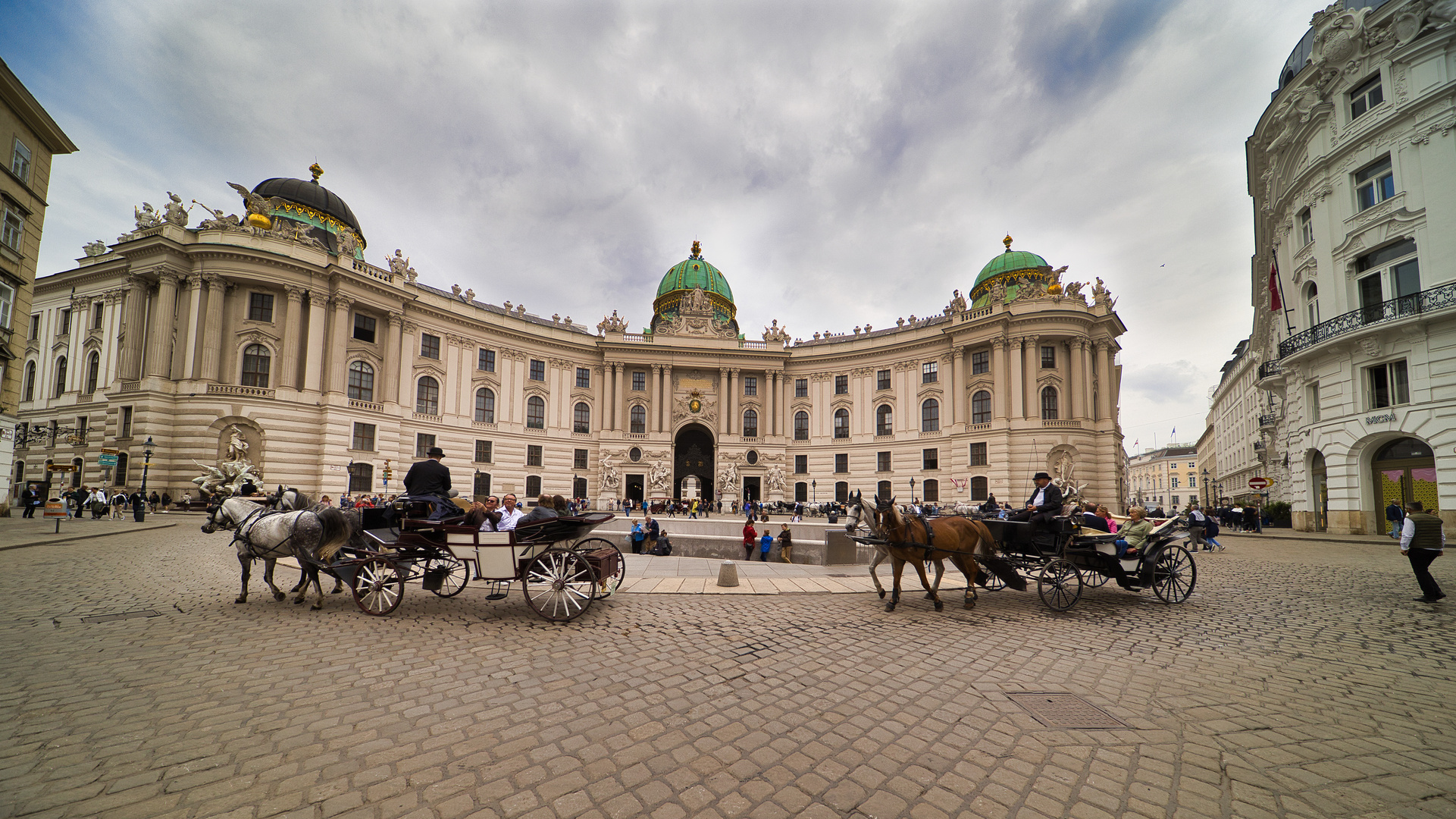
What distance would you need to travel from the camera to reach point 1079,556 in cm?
847

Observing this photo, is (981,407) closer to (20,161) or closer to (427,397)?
(427,397)

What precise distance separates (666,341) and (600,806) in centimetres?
4199

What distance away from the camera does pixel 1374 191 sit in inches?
763

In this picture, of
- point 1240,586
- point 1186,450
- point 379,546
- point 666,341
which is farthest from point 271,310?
point 1186,450

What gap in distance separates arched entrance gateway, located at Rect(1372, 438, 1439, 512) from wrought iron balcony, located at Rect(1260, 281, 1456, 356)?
422cm

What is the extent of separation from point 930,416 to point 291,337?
41.6m

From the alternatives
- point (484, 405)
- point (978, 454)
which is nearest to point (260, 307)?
point (484, 405)

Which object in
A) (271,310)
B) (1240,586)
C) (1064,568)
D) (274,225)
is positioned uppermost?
(274,225)

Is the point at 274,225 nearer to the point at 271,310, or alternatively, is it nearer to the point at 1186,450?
the point at 271,310

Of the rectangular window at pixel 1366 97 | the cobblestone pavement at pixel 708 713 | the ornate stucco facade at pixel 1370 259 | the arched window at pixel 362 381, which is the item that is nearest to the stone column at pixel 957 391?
the ornate stucco facade at pixel 1370 259

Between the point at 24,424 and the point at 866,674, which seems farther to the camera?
the point at 24,424

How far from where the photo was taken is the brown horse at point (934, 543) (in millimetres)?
8164

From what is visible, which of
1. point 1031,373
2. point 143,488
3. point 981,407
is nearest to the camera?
point 143,488

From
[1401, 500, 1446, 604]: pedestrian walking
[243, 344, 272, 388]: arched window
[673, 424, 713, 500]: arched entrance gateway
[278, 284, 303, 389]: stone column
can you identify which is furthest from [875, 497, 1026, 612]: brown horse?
[243, 344, 272, 388]: arched window
